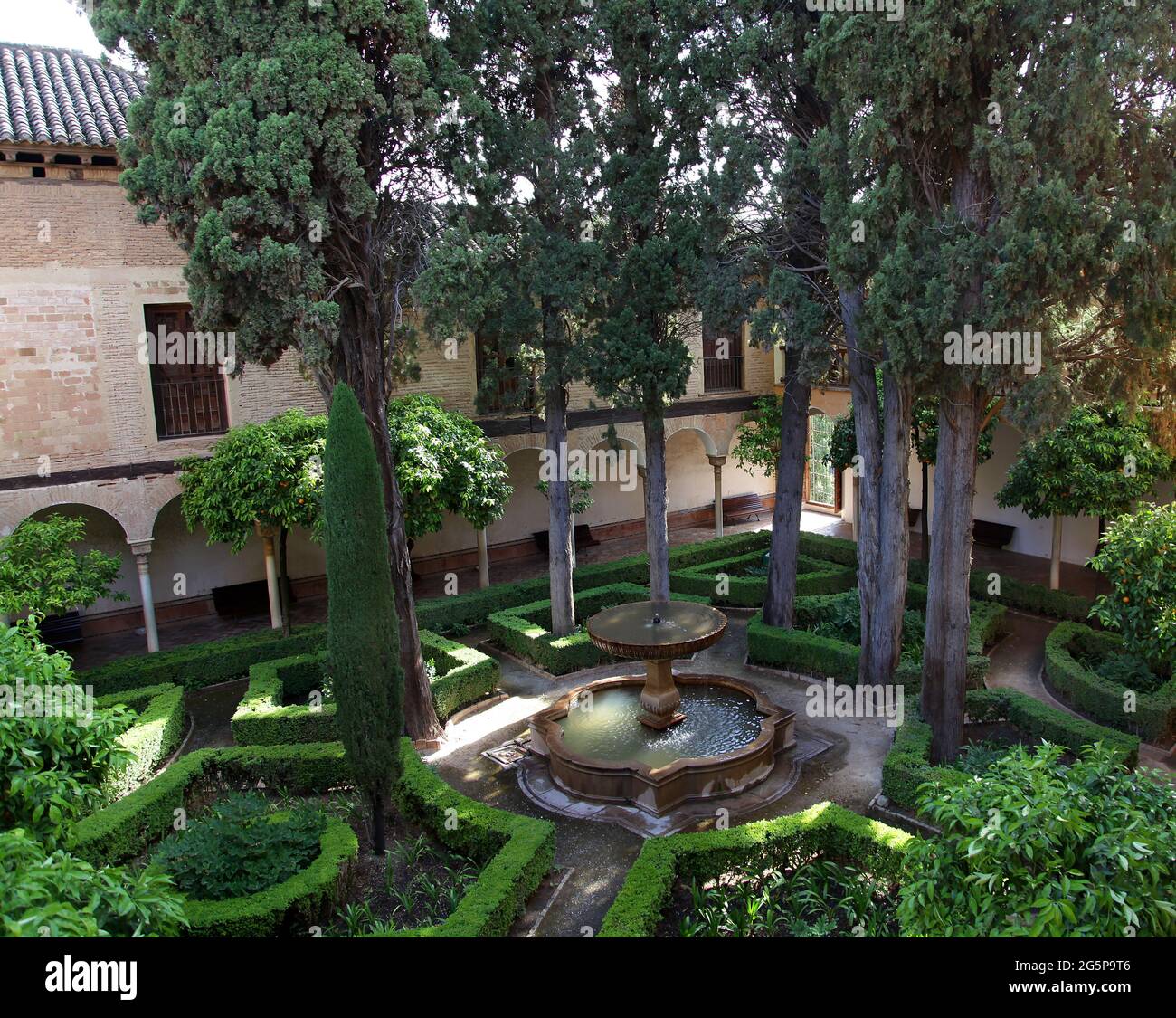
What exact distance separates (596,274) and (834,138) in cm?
422

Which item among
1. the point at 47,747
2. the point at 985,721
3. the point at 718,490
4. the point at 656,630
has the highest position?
the point at 47,747

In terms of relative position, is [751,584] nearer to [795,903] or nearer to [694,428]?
[694,428]

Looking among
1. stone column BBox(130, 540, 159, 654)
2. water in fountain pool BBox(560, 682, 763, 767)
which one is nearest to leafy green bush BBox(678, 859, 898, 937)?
water in fountain pool BBox(560, 682, 763, 767)

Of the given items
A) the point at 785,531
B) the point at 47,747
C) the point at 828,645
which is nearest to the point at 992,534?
the point at 785,531

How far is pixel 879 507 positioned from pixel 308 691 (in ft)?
27.6

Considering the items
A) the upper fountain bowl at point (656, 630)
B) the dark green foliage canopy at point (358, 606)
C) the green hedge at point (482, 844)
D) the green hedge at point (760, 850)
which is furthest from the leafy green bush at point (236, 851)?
the upper fountain bowl at point (656, 630)

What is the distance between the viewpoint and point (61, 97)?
14719mm

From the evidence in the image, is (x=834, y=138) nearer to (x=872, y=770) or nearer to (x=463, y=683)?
(x=872, y=770)

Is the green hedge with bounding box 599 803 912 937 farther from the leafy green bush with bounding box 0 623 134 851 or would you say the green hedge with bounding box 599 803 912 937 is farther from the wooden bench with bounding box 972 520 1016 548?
the wooden bench with bounding box 972 520 1016 548

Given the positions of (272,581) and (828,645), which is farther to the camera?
(272,581)

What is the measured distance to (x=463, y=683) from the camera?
1255 centimetres

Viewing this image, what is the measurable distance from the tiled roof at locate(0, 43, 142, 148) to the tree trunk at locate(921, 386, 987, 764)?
12.5 m

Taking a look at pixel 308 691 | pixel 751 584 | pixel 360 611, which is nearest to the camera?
pixel 360 611

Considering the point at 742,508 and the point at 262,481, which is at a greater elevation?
the point at 262,481
